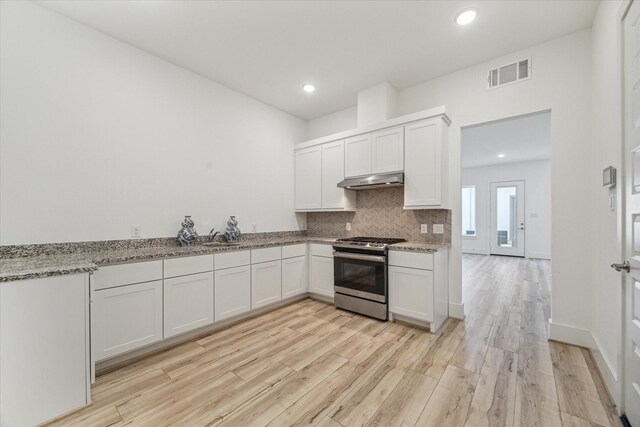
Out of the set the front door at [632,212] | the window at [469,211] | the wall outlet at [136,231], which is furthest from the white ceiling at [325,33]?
the window at [469,211]

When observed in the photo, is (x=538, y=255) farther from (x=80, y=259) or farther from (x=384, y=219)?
(x=80, y=259)

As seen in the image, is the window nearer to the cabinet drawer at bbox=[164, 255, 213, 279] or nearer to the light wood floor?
the light wood floor

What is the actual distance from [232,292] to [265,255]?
0.58 meters

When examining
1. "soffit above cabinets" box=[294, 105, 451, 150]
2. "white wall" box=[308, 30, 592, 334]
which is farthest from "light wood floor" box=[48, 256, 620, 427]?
"soffit above cabinets" box=[294, 105, 451, 150]

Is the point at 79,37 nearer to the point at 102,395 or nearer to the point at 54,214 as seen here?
the point at 54,214

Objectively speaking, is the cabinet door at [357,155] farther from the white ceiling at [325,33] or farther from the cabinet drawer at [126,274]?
the cabinet drawer at [126,274]

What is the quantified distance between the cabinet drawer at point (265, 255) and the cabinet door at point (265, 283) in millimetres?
50

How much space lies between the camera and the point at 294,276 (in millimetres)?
3650

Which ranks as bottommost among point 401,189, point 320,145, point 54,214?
point 54,214

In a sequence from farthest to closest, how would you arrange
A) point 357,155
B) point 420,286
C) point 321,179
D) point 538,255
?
1. point 538,255
2. point 321,179
3. point 357,155
4. point 420,286

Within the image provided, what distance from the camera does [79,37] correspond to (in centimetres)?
234

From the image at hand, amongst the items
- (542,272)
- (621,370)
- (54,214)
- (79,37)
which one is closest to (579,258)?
(621,370)

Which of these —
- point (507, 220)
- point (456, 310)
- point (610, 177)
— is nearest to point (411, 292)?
point (456, 310)

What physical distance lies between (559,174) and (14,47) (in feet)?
15.9
